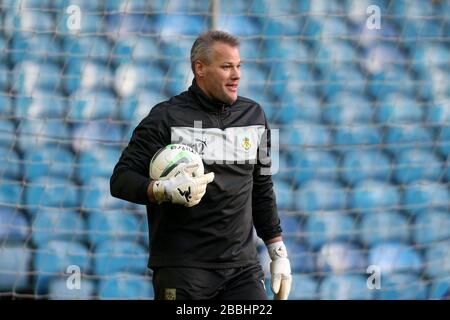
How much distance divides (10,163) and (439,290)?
104 inches

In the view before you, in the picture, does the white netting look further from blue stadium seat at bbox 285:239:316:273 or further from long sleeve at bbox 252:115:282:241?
long sleeve at bbox 252:115:282:241

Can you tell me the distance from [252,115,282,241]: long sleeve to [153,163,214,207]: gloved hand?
0.38 metres

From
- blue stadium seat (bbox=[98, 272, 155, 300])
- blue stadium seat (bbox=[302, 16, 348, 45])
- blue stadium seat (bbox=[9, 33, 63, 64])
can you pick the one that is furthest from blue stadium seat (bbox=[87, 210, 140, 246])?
blue stadium seat (bbox=[302, 16, 348, 45])

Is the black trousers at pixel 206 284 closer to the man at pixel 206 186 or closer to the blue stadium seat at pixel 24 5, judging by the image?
the man at pixel 206 186

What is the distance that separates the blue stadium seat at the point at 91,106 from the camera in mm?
5535

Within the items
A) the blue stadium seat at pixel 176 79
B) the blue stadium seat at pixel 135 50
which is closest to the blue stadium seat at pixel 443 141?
the blue stadium seat at pixel 176 79

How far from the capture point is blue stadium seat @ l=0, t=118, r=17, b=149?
18.1 feet

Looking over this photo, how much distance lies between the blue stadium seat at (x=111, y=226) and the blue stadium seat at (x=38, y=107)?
24.8 inches

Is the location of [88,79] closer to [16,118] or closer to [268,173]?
[16,118]

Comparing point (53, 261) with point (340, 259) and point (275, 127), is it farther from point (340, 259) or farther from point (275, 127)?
point (340, 259)

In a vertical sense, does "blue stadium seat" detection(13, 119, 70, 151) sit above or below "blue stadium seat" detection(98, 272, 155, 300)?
above

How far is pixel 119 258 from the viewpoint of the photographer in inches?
214

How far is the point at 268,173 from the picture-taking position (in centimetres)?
367
